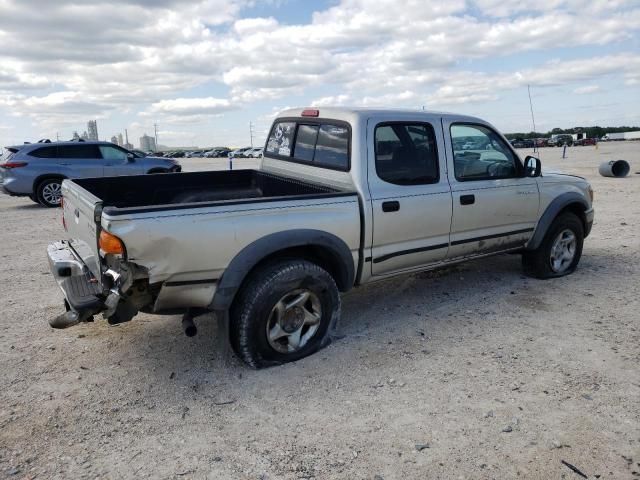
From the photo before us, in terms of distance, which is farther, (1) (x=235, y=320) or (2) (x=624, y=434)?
(1) (x=235, y=320)

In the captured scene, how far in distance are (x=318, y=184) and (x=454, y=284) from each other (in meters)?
2.09

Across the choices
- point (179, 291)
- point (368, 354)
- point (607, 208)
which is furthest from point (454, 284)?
point (607, 208)

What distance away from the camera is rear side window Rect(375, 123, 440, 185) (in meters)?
4.23

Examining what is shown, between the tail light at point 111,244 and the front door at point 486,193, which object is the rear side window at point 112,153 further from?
the tail light at point 111,244

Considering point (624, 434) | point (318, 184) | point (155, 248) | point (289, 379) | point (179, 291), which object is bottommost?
point (624, 434)

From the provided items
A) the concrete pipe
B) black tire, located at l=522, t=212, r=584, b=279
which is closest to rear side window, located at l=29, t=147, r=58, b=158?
black tire, located at l=522, t=212, r=584, b=279

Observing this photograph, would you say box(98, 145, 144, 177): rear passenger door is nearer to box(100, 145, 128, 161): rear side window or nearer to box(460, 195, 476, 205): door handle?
box(100, 145, 128, 161): rear side window

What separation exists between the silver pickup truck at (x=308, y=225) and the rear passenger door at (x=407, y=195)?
12mm

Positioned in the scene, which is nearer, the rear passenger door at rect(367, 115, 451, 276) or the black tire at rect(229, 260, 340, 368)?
the black tire at rect(229, 260, 340, 368)

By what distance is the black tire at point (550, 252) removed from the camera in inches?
218

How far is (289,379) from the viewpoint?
11.8 feet

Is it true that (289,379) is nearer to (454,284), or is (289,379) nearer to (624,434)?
(624,434)

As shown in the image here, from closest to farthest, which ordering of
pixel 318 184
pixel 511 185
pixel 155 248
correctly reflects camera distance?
pixel 155 248, pixel 318 184, pixel 511 185

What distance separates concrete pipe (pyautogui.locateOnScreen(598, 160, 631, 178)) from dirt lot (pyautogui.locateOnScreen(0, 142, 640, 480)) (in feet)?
43.6
